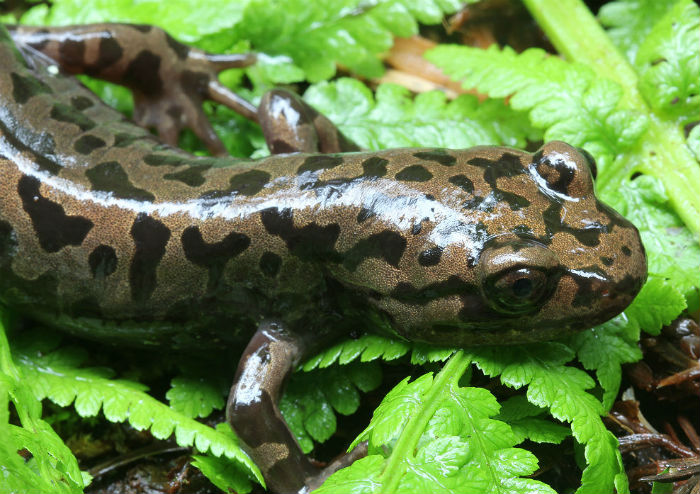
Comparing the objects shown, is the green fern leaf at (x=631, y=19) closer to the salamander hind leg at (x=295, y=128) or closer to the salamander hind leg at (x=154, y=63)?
the salamander hind leg at (x=295, y=128)

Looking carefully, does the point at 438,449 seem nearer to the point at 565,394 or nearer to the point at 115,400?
the point at 565,394

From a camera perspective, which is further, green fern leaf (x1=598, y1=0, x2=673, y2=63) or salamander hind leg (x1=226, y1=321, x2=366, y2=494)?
green fern leaf (x1=598, y1=0, x2=673, y2=63)

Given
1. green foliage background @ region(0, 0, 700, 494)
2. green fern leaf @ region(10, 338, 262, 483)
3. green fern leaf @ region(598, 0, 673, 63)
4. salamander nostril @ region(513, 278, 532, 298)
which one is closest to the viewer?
green foliage background @ region(0, 0, 700, 494)

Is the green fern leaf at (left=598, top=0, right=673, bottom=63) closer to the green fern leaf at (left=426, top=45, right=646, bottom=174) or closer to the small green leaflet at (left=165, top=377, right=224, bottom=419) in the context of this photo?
the green fern leaf at (left=426, top=45, right=646, bottom=174)

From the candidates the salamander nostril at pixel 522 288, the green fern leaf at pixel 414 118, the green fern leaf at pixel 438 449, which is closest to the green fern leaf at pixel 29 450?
the green fern leaf at pixel 438 449

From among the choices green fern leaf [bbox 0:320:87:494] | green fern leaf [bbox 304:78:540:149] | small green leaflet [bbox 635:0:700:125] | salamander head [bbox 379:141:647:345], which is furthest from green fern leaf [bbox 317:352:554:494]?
small green leaflet [bbox 635:0:700:125]

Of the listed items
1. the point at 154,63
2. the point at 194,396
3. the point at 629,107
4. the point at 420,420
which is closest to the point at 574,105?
the point at 629,107
